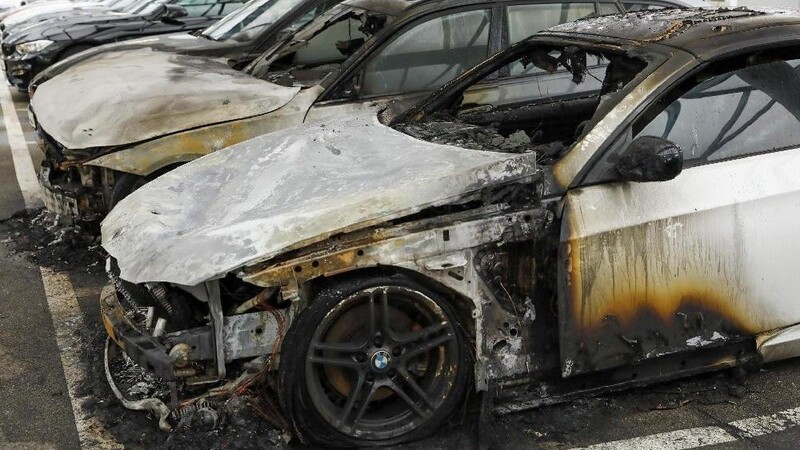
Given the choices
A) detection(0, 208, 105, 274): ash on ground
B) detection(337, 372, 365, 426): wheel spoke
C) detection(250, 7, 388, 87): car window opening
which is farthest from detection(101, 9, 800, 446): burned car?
detection(250, 7, 388, 87): car window opening

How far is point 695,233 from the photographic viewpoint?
12.1ft

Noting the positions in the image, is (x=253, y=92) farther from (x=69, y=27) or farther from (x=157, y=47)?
(x=69, y=27)

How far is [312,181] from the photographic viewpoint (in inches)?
153

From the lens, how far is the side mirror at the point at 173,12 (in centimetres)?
1066

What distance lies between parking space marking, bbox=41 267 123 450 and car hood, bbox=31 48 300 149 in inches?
34.4

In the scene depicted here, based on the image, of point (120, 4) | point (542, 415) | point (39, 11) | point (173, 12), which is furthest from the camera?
point (39, 11)

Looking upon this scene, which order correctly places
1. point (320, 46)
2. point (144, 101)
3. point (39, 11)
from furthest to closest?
point (39, 11) → point (320, 46) → point (144, 101)

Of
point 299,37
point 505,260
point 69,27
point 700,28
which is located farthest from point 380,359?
point 69,27

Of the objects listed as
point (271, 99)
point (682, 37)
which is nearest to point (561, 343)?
Answer: point (682, 37)

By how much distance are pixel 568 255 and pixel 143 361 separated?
1.66 m

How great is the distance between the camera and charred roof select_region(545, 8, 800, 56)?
386cm

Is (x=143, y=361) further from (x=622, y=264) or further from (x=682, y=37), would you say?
(x=682, y=37)

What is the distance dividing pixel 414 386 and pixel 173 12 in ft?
26.9

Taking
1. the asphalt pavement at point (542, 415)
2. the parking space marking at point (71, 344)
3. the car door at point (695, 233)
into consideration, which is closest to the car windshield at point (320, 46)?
the parking space marking at point (71, 344)
